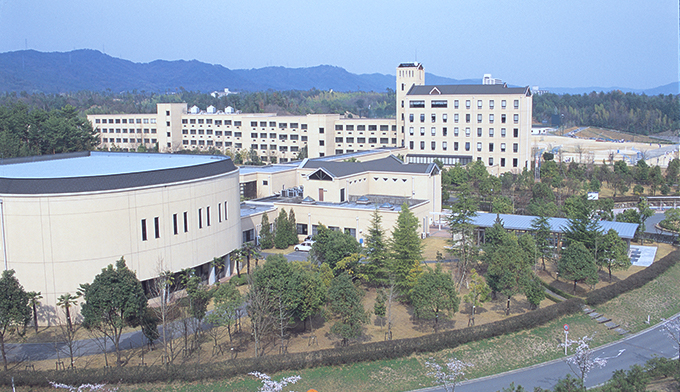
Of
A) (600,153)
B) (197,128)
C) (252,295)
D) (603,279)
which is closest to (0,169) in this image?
(252,295)

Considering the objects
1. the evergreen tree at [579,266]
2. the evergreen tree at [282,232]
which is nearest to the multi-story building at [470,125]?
the evergreen tree at [282,232]

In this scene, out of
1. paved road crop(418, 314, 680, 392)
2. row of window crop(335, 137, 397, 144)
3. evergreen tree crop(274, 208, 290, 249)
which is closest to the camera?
paved road crop(418, 314, 680, 392)

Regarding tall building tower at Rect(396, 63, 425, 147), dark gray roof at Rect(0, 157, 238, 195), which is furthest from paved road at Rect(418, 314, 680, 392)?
tall building tower at Rect(396, 63, 425, 147)

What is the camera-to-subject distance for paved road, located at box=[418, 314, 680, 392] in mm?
20766

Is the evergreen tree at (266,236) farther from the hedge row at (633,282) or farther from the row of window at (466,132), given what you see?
the row of window at (466,132)

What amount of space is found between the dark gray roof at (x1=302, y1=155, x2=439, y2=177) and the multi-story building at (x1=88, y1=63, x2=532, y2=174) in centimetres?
2145

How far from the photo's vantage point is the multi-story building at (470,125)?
218 ft

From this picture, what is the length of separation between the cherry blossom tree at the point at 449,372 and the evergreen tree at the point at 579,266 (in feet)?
31.0

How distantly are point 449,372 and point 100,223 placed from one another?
55.6 ft

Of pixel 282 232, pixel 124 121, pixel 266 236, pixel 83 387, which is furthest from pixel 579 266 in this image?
pixel 124 121

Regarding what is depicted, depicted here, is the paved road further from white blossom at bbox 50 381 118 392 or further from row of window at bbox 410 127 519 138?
row of window at bbox 410 127 519 138

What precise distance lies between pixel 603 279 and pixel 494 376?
13424 millimetres

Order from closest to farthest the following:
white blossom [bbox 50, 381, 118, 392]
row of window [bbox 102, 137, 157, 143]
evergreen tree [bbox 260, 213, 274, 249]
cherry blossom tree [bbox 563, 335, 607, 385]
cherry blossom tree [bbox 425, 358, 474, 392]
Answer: white blossom [bbox 50, 381, 118, 392], cherry blossom tree [bbox 563, 335, 607, 385], cherry blossom tree [bbox 425, 358, 474, 392], evergreen tree [bbox 260, 213, 274, 249], row of window [bbox 102, 137, 157, 143]

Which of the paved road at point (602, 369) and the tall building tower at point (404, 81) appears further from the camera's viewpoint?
the tall building tower at point (404, 81)
